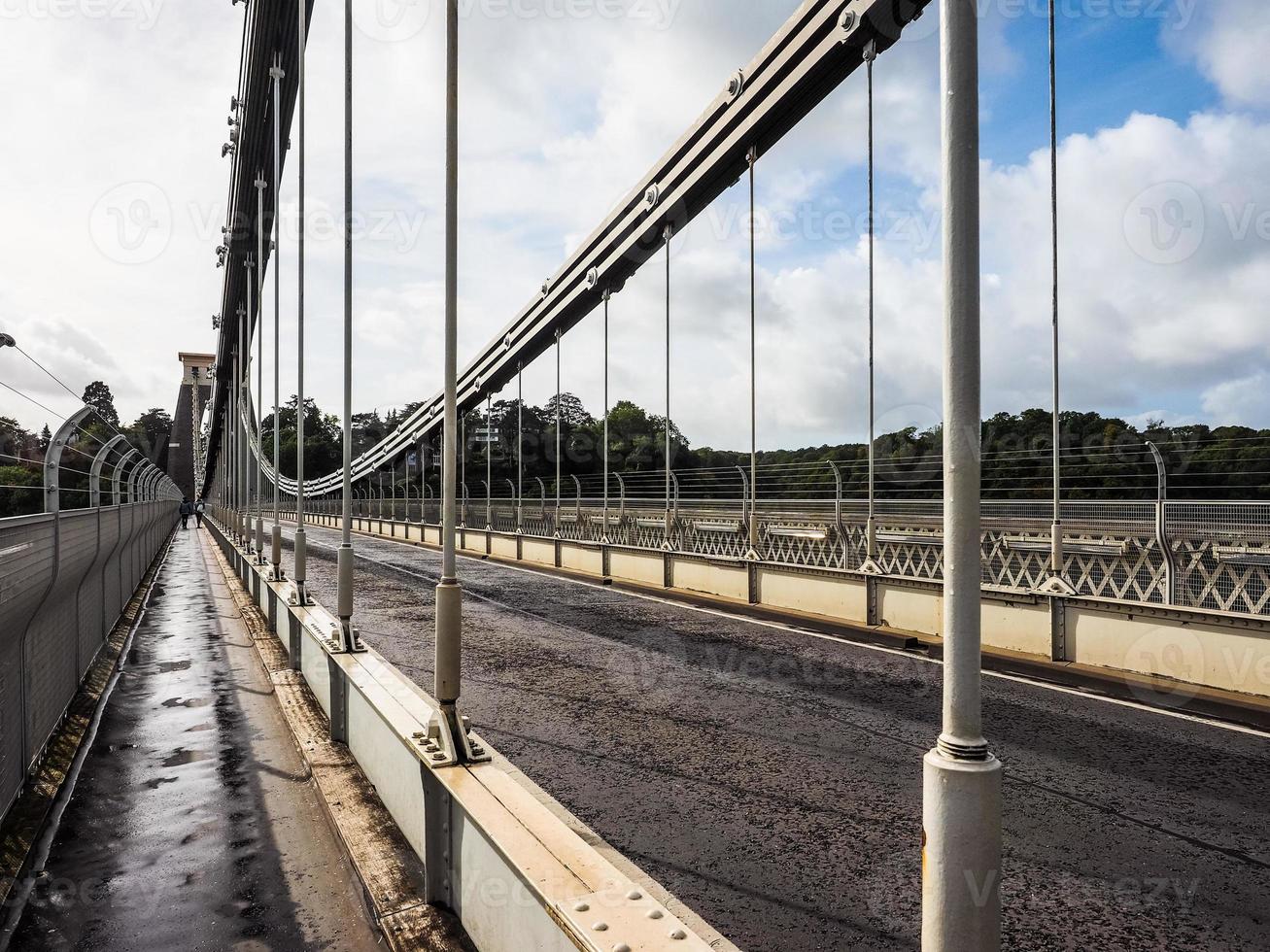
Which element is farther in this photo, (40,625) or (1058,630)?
(1058,630)

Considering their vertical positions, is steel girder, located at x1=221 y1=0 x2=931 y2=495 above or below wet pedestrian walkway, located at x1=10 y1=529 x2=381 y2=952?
above

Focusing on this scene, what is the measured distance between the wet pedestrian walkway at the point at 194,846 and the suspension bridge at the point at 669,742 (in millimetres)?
22

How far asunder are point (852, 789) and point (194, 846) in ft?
11.0

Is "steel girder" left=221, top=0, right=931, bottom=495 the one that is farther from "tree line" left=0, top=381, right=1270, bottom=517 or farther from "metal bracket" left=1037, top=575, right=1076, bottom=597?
"metal bracket" left=1037, top=575, right=1076, bottom=597

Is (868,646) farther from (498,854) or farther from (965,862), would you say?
(965,862)

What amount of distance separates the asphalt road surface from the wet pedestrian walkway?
131 centimetres

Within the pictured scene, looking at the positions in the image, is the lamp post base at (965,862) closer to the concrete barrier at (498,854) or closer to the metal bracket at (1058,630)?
the concrete barrier at (498,854)

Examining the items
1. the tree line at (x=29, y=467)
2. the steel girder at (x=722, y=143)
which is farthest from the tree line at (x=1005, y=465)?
the steel girder at (x=722, y=143)

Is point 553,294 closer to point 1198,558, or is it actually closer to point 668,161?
point 668,161

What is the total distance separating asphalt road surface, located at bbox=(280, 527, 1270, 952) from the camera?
3461 millimetres

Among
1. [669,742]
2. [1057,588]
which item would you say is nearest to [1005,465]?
[1057,588]

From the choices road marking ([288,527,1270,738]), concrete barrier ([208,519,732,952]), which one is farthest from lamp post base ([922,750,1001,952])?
road marking ([288,527,1270,738])

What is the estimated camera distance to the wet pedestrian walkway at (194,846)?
3379mm

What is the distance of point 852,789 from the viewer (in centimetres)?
489
